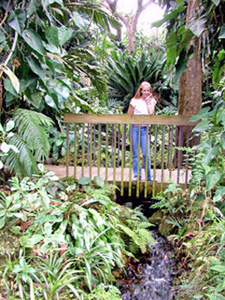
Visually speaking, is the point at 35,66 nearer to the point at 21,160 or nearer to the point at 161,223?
the point at 21,160

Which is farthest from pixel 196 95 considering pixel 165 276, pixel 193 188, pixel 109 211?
pixel 165 276

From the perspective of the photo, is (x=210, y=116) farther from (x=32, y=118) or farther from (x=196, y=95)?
(x=196, y=95)

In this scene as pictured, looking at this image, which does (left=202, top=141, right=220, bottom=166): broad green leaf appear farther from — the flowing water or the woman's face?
the woman's face

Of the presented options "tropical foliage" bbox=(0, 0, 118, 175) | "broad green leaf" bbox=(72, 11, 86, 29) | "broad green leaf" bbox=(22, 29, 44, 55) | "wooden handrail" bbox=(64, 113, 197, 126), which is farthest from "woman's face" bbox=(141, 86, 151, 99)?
"broad green leaf" bbox=(22, 29, 44, 55)

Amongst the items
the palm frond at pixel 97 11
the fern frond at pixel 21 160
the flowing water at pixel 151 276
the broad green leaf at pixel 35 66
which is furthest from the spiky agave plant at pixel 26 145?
the palm frond at pixel 97 11

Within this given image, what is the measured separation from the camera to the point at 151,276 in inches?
104

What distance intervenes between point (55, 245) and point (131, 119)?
190 centimetres

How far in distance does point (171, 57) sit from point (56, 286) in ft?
5.53

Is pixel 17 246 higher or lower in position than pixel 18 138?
lower

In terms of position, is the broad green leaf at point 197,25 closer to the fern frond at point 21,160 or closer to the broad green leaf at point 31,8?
the broad green leaf at point 31,8

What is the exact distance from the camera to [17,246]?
198 cm

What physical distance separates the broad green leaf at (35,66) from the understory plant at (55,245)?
0.66m

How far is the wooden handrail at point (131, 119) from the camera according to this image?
3.30m

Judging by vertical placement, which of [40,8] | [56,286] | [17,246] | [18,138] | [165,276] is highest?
[40,8]
